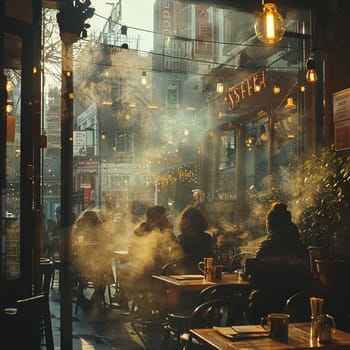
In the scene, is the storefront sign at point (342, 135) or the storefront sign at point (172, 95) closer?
the storefront sign at point (342, 135)

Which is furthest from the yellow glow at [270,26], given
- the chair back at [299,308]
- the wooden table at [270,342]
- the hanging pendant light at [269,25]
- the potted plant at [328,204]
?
the wooden table at [270,342]

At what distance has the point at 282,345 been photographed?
388cm

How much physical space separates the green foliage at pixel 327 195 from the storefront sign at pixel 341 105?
22.7 inches

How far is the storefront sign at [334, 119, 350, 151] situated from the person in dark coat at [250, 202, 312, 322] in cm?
277

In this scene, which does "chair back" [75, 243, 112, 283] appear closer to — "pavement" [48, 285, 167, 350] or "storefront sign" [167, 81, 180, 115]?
"pavement" [48, 285, 167, 350]

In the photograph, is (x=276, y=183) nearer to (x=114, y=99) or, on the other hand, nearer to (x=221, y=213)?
(x=221, y=213)

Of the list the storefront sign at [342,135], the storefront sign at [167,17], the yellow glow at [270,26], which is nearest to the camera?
the yellow glow at [270,26]

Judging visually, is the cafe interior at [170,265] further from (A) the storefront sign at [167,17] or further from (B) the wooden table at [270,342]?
(A) the storefront sign at [167,17]

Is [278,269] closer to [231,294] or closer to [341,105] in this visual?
[231,294]

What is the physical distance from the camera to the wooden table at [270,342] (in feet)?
12.5

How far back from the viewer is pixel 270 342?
394cm

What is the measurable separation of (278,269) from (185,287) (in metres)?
1.23

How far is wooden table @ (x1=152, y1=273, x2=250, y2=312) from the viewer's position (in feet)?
23.0

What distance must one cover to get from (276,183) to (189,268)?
26.5ft
